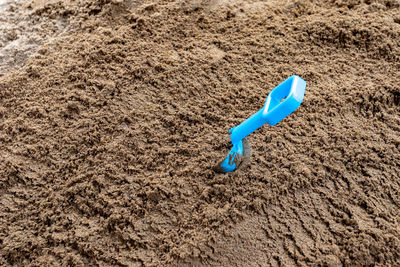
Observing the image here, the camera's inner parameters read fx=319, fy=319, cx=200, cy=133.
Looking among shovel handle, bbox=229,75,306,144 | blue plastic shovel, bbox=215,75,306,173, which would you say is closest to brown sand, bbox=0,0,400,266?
blue plastic shovel, bbox=215,75,306,173

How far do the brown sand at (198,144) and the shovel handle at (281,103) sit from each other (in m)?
0.23

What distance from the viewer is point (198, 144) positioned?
1.10 m

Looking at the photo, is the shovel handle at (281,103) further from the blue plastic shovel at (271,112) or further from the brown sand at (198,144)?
the brown sand at (198,144)

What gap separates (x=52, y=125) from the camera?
45.1 inches

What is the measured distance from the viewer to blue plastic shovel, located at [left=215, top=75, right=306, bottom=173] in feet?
2.51

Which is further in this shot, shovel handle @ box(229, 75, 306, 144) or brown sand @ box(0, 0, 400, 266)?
brown sand @ box(0, 0, 400, 266)

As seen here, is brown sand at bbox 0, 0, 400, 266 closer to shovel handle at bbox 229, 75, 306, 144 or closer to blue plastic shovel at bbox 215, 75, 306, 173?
blue plastic shovel at bbox 215, 75, 306, 173

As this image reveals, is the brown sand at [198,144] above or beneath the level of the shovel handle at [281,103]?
beneath

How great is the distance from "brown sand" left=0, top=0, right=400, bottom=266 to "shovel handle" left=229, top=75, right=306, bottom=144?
Answer: 9.0 inches

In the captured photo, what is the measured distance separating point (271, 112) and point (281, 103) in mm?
41

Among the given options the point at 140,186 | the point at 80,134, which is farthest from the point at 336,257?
the point at 80,134

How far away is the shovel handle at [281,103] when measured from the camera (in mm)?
760

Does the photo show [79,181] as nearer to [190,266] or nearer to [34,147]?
[34,147]

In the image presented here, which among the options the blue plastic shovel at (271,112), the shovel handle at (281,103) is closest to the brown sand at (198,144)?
the blue plastic shovel at (271,112)
